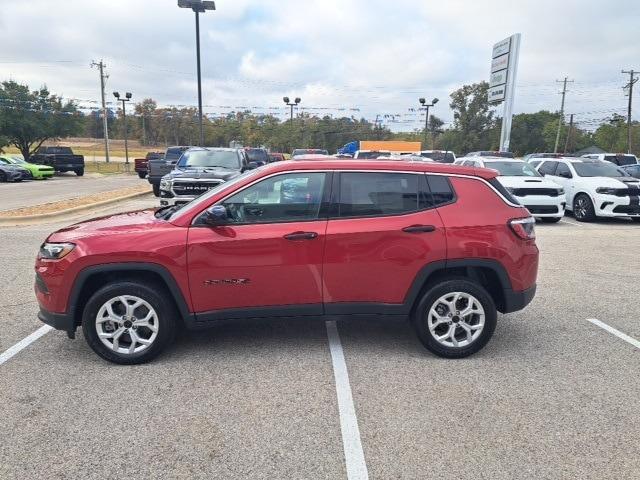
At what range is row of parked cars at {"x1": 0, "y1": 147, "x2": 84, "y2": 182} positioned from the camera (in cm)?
2698

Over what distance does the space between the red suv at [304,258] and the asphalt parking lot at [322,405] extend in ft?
1.31

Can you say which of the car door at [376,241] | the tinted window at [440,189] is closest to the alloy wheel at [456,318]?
the car door at [376,241]

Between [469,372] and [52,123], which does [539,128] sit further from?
[469,372]

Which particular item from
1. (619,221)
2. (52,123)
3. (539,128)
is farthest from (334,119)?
(619,221)

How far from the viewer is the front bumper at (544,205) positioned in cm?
1230

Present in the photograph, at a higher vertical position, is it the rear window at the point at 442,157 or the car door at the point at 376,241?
the rear window at the point at 442,157

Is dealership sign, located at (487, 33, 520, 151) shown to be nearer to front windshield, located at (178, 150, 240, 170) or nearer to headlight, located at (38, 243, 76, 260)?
front windshield, located at (178, 150, 240, 170)

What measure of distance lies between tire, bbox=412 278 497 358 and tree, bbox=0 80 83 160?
45100 mm

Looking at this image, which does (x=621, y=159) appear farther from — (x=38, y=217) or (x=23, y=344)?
(x=23, y=344)

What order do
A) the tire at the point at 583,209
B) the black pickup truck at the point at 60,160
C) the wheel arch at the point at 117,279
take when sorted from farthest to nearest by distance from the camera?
the black pickup truck at the point at 60,160, the tire at the point at 583,209, the wheel arch at the point at 117,279

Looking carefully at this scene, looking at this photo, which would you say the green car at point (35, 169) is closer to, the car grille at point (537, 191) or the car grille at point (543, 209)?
the car grille at point (537, 191)

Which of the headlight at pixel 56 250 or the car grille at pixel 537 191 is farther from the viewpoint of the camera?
the car grille at pixel 537 191

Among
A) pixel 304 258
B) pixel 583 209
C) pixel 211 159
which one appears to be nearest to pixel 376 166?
pixel 304 258

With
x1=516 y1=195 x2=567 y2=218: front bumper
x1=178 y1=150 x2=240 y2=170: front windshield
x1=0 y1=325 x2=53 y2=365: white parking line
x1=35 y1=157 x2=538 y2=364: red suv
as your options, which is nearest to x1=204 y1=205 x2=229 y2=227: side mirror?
x1=35 y1=157 x2=538 y2=364: red suv
